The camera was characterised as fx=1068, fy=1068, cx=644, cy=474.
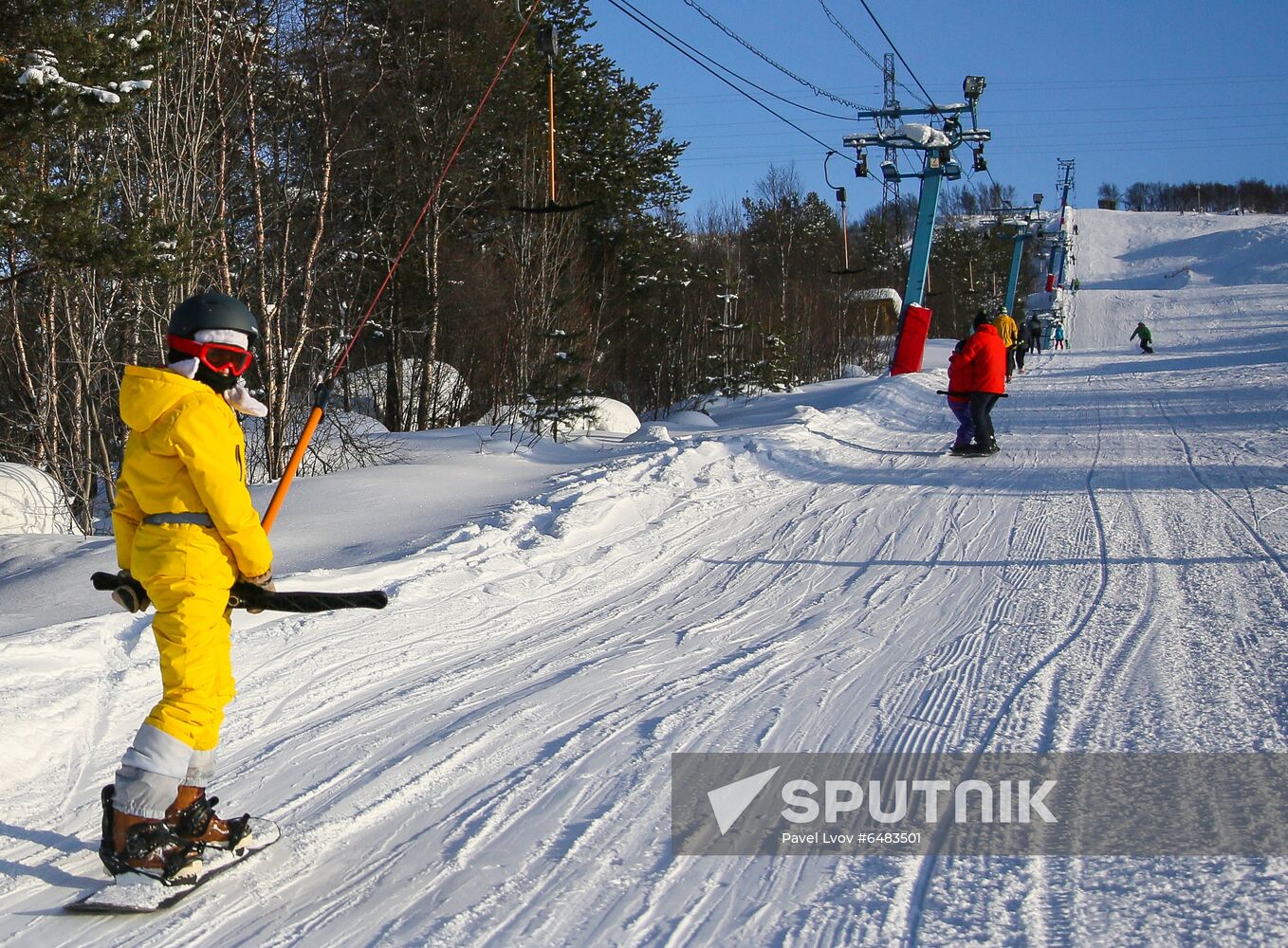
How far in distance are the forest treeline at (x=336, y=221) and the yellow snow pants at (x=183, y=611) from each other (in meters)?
6.95

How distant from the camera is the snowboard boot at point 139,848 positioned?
11.5 feet

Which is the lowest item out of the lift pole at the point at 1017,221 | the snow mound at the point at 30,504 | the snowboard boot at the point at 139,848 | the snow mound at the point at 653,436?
the snow mound at the point at 30,504

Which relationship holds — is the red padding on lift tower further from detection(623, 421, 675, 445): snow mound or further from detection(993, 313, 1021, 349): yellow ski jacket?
detection(623, 421, 675, 445): snow mound

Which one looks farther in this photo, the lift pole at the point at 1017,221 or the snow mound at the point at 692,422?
the lift pole at the point at 1017,221

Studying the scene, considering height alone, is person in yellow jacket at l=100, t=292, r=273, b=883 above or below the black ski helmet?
below

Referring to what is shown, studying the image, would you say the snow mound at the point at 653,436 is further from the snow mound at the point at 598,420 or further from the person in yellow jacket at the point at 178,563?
the person in yellow jacket at the point at 178,563

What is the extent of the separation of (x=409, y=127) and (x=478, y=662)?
19.8 metres

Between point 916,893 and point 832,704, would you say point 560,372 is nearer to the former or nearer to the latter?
point 832,704

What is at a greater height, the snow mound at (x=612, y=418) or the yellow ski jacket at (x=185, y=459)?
the yellow ski jacket at (x=185, y=459)

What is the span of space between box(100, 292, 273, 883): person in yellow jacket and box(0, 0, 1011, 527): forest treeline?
22.1 feet

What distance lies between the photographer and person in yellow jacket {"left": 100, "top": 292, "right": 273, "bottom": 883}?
3.47 m

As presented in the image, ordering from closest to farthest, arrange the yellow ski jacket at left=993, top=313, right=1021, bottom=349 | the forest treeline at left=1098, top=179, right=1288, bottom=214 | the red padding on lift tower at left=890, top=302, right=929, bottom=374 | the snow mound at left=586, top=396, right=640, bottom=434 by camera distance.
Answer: the snow mound at left=586, top=396, right=640, bottom=434, the yellow ski jacket at left=993, top=313, right=1021, bottom=349, the red padding on lift tower at left=890, top=302, right=929, bottom=374, the forest treeline at left=1098, top=179, right=1288, bottom=214

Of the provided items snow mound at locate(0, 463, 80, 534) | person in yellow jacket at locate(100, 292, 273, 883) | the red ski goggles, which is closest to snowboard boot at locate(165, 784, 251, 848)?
person in yellow jacket at locate(100, 292, 273, 883)

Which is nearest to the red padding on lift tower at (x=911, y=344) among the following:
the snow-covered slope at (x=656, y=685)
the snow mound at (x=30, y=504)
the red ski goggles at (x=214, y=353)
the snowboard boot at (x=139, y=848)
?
the snow-covered slope at (x=656, y=685)
